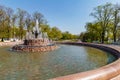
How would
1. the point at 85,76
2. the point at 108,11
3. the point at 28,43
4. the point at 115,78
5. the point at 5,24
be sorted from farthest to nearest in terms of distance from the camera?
1. the point at 5,24
2. the point at 108,11
3. the point at 28,43
4. the point at 115,78
5. the point at 85,76

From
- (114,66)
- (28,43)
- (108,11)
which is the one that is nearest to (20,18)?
(108,11)

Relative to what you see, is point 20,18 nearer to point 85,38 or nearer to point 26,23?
point 26,23

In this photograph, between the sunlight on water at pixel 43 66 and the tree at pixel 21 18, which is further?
the tree at pixel 21 18

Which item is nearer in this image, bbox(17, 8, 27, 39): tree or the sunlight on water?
the sunlight on water

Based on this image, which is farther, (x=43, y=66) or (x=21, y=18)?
(x=21, y=18)

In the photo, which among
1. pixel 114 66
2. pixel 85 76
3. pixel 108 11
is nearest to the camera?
pixel 85 76

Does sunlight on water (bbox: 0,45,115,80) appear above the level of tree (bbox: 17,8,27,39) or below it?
below

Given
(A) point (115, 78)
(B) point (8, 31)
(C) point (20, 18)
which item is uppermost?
(C) point (20, 18)

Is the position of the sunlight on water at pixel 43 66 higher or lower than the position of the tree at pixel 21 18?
lower

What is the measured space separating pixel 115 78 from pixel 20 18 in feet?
181

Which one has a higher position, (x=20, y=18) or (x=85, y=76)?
(x=20, y=18)

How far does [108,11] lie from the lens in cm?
4884

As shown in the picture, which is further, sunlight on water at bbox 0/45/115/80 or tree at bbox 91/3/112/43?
tree at bbox 91/3/112/43

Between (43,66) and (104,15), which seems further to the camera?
(104,15)
